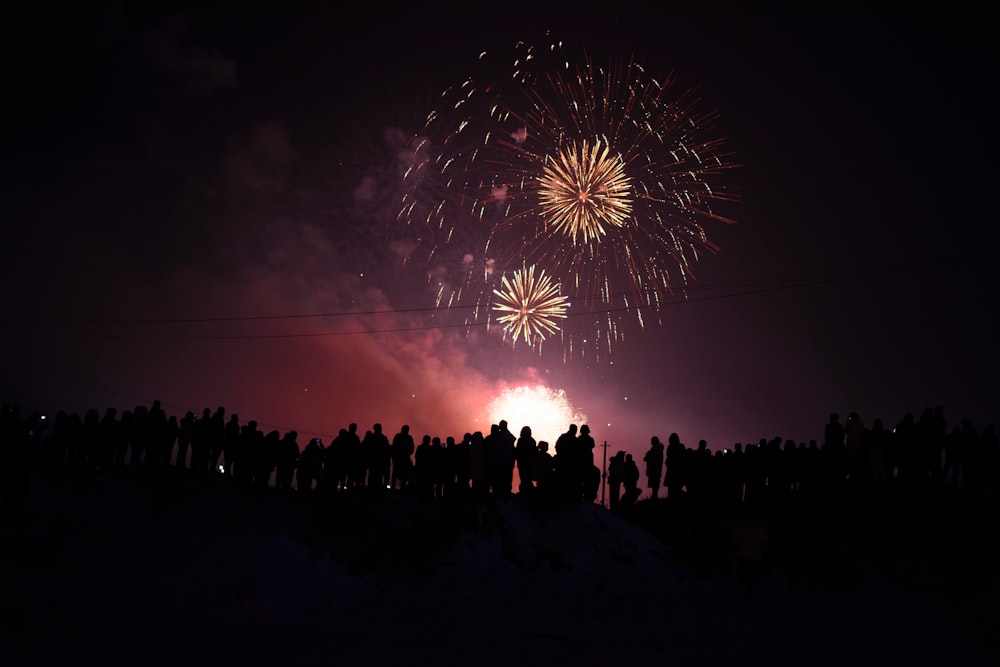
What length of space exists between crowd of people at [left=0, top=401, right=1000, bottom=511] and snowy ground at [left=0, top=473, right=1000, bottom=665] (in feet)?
5.23

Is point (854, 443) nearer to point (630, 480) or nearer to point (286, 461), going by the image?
point (630, 480)

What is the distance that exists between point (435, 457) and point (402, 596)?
7.27 metres

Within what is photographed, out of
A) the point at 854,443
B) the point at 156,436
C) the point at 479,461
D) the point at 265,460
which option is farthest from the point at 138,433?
the point at 854,443

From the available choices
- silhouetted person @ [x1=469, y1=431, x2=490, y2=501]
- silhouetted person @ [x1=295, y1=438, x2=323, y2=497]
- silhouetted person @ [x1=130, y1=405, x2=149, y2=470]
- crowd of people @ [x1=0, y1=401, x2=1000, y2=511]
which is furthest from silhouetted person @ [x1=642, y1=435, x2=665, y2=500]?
silhouetted person @ [x1=130, y1=405, x2=149, y2=470]

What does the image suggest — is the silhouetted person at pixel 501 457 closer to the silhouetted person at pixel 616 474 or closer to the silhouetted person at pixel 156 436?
the silhouetted person at pixel 616 474

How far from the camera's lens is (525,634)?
32.8 ft

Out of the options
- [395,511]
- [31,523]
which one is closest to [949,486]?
[395,511]

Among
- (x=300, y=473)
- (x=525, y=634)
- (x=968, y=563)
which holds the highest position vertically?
(x=300, y=473)

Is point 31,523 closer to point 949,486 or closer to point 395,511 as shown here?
point 395,511

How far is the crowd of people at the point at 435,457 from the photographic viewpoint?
19766 millimetres

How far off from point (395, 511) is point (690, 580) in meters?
7.23

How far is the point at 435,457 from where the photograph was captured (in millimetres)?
20016

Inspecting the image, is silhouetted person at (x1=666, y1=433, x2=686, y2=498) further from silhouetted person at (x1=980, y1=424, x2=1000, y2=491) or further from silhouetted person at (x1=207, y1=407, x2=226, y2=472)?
silhouetted person at (x1=207, y1=407, x2=226, y2=472)

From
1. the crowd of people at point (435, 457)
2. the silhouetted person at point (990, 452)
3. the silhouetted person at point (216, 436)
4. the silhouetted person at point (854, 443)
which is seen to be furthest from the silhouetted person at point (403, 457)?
the silhouetted person at point (990, 452)
